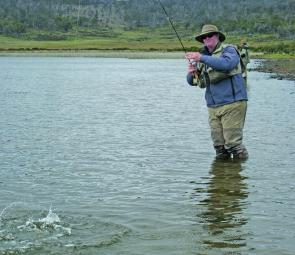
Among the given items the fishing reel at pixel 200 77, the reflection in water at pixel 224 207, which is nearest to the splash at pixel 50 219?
the reflection in water at pixel 224 207

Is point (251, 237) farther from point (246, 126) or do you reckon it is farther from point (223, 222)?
point (246, 126)

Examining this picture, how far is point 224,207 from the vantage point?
1002cm

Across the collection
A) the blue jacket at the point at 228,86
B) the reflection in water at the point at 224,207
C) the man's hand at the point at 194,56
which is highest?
the man's hand at the point at 194,56

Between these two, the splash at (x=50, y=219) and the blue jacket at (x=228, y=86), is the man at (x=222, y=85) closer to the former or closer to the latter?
the blue jacket at (x=228, y=86)

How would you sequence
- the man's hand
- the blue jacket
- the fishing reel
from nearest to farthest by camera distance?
the man's hand
the blue jacket
the fishing reel

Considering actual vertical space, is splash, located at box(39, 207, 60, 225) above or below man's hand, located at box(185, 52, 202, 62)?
below

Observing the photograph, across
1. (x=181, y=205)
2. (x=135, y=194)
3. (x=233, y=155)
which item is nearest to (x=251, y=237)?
(x=181, y=205)

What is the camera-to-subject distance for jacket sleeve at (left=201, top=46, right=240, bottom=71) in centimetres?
1202

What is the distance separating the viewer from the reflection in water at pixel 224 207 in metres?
8.28

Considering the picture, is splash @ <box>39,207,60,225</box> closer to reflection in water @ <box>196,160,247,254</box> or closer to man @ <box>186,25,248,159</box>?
reflection in water @ <box>196,160,247,254</box>

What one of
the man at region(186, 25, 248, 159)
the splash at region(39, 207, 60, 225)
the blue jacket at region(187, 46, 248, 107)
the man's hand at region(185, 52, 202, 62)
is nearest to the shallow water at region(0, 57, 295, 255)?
the splash at region(39, 207, 60, 225)

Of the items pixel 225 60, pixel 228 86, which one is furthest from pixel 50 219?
pixel 228 86

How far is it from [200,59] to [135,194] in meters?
2.72

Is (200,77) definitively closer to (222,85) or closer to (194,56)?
(222,85)
